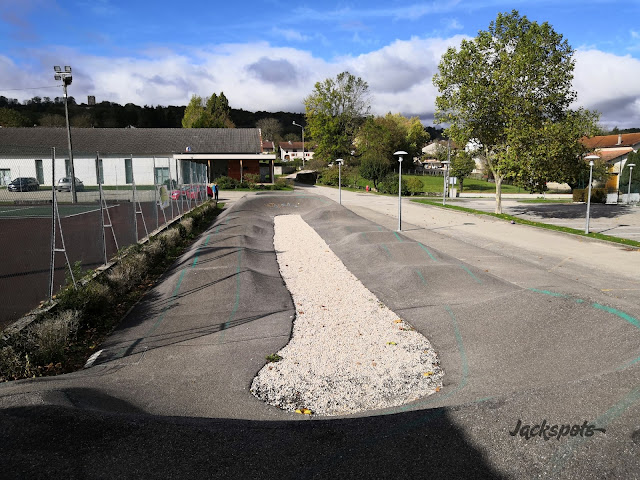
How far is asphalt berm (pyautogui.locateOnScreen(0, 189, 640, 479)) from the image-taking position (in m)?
4.01

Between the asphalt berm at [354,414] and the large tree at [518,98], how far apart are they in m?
14.0

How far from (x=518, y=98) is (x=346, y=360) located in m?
22.0

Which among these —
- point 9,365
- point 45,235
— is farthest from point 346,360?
point 45,235

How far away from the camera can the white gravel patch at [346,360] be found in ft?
21.0

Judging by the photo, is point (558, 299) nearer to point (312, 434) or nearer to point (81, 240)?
point (312, 434)

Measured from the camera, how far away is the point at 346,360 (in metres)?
7.69

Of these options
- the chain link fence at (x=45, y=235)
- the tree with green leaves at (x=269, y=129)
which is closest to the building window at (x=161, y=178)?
the chain link fence at (x=45, y=235)

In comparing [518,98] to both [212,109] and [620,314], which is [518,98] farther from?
[212,109]

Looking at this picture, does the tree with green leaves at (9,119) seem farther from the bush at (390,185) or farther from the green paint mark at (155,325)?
the green paint mark at (155,325)

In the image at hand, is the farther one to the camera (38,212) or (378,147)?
(378,147)

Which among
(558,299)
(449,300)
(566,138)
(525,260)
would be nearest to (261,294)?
(449,300)

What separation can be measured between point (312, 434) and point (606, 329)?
539 cm

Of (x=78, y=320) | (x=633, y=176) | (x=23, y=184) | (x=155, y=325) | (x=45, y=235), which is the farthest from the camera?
(x=633, y=176)

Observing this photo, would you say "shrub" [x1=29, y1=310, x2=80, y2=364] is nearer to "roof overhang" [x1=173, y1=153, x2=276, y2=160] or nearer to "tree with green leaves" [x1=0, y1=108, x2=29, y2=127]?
"roof overhang" [x1=173, y1=153, x2=276, y2=160]
